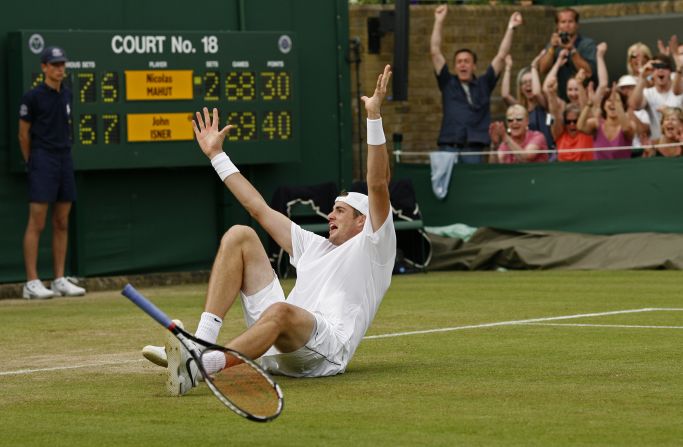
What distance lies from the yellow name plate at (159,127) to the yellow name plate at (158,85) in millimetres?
199

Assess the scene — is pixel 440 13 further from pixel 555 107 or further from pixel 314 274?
pixel 314 274

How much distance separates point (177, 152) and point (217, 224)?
4.52 ft

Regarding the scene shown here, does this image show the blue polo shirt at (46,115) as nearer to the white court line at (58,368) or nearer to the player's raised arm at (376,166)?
the white court line at (58,368)

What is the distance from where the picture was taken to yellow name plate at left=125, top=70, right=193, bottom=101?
17875mm

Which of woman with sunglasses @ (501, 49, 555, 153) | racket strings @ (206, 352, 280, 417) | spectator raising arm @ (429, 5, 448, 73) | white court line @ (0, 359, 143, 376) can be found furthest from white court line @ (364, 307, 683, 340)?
spectator raising arm @ (429, 5, 448, 73)

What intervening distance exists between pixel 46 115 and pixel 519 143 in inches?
251

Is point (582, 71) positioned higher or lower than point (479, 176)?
higher

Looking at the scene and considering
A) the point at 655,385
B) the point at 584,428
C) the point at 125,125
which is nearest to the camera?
the point at 584,428

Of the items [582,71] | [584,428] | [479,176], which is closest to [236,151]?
[479,176]

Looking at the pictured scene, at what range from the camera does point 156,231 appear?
18.8m

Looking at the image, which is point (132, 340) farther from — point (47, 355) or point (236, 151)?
point (236, 151)

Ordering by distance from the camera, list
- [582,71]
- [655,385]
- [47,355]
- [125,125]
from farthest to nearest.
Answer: [582,71]
[125,125]
[47,355]
[655,385]

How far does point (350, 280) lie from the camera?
9.21 meters

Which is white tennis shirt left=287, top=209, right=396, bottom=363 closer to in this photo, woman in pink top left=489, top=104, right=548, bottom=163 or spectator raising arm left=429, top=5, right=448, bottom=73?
woman in pink top left=489, top=104, right=548, bottom=163
